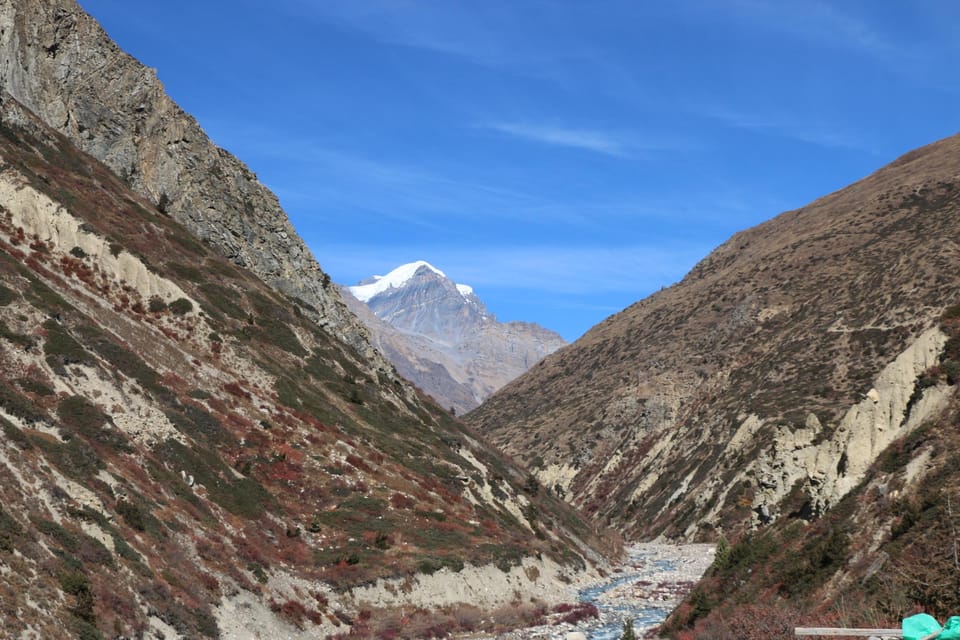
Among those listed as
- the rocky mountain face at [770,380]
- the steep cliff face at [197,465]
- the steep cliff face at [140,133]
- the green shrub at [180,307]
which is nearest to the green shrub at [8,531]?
the steep cliff face at [197,465]

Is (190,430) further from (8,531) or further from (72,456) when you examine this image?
(8,531)

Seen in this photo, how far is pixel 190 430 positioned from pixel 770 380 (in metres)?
86.4

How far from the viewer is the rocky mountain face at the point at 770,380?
123 ft

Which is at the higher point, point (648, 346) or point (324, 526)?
point (648, 346)

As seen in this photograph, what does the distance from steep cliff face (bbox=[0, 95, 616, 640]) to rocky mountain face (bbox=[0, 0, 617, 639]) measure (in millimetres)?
148

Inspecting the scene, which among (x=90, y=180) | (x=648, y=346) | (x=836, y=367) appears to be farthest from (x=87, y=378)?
(x=648, y=346)

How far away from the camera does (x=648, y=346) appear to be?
170m

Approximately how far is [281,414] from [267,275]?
117 feet

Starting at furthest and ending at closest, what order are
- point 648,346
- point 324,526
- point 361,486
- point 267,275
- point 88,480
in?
point 648,346
point 267,275
point 361,486
point 324,526
point 88,480

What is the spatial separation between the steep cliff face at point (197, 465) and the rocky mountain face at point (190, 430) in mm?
148

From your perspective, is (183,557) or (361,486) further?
(361,486)

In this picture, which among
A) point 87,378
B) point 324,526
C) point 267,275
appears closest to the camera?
point 87,378

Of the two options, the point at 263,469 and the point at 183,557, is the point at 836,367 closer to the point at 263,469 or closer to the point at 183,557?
the point at 263,469

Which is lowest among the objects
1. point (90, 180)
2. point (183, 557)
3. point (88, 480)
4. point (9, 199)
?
point (183, 557)
